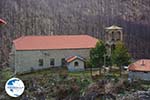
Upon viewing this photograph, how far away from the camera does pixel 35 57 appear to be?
1085 inches

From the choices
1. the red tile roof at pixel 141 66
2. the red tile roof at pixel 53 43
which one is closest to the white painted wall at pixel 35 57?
the red tile roof at pixel 53 43

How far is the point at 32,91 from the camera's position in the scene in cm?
2420

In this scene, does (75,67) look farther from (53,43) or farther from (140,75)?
(140,75)

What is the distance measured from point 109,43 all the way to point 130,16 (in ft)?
81.6

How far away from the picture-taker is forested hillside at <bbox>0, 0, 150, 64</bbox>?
47.8m

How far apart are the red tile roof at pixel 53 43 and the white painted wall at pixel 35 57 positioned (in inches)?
12.3

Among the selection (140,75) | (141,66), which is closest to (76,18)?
(141,66)

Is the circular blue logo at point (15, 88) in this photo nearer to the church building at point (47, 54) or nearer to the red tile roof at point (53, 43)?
the church building at point (47, 54)

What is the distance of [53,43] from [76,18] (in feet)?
75.0

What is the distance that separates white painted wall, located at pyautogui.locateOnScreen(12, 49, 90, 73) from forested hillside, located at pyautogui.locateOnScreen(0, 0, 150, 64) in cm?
1789

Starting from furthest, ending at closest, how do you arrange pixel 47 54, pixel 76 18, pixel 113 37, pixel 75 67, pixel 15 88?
1. pixel 76 18
2. pixel 113 37
3. pixel 47 54
4. pixel 75 67
5. pixel 15 88

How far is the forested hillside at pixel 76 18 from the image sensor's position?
4776cm

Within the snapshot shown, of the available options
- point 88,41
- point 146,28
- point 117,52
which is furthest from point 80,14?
point 117,52

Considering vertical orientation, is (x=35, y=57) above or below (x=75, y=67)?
above
